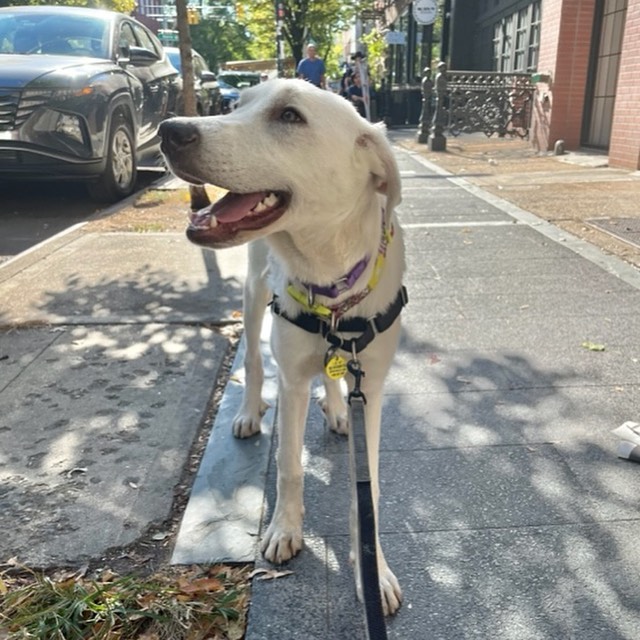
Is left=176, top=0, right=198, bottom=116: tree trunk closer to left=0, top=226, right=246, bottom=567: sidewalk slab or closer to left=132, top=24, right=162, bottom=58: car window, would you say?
left=132, top=24, right=162, bottom=58: car window

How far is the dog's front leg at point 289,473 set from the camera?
7.91ft

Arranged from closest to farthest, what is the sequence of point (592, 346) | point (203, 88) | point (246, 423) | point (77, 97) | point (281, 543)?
point (281, 543), point (246, 423), point (592, 346), point (77, 97), point (203, 88)

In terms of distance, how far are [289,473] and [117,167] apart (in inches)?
275

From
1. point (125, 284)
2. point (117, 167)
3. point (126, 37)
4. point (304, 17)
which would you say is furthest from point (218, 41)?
point (125, 284)

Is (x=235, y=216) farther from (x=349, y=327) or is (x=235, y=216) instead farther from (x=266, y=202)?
(x=349, y=327)

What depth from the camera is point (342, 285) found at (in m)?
2.26

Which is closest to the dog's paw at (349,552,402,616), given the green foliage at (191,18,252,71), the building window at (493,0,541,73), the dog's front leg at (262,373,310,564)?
the dog's front leg at (262,373,310,564)

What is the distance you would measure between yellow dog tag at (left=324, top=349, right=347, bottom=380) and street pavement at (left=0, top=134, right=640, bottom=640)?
70 cm

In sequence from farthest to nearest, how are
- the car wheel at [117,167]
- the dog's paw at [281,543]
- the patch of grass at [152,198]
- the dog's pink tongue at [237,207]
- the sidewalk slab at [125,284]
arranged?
the patch of grass at [152,198], the car wheel at [117,167], the sidewalk slab at [125,284], the dog's paw at [281,543], the dog's pink tongue at [237,207]

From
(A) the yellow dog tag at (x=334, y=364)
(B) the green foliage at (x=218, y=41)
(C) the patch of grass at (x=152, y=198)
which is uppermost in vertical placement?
(B) the green foliage at (x=218, y=41)

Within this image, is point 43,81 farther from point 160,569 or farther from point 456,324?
point 160,569

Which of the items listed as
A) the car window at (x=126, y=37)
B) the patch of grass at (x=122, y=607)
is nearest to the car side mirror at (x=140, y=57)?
the car window at (x=126, y=37)

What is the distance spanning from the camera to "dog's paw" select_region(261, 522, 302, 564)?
2.37m

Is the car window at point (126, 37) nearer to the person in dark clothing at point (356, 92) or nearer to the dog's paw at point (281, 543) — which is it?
the dog's paw at point (281, 543)
